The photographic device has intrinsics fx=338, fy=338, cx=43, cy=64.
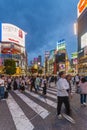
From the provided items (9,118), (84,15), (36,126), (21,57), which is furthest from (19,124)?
(21,57)

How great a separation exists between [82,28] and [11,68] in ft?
167

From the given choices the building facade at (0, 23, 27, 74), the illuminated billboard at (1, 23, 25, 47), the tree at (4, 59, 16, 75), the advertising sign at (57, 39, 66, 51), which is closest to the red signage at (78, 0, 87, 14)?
the advertising sign at (57, 39, 66, 51)

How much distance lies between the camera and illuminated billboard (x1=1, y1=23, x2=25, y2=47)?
116 m

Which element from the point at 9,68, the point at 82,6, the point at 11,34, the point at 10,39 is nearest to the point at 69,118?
the point at 9,68

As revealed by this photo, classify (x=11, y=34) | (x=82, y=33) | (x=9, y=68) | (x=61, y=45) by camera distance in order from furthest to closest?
(x=82, y=33) → (x=61, y=45) → (x=11, y=34) → (x=9, y=68)

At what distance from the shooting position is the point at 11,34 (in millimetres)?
118062

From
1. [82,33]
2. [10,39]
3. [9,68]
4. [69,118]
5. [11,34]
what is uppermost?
[82,33]

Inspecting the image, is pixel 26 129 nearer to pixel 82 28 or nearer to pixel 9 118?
pixel 9 118

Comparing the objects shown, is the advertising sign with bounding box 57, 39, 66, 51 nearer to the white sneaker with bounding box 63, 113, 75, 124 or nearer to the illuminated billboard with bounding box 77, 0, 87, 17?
the illuminated billboard with bounding box 77, 0, 87, 17

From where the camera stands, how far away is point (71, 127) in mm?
9672

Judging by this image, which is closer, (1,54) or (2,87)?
(2,87)

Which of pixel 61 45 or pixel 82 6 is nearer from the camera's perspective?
pixel 61 45

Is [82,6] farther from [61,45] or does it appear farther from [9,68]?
[9,68]

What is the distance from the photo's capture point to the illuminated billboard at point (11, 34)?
11637 cm
